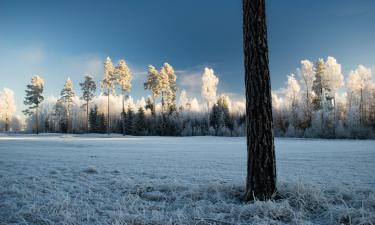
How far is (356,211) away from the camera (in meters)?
4.07

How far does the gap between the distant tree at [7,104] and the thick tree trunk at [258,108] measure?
9998 cm

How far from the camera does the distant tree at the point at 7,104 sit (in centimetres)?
9043

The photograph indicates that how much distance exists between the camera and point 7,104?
301ft

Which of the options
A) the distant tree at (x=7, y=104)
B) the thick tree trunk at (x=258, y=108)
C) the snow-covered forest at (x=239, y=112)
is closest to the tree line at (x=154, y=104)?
the snow-covered forest at (x=239, y=112)

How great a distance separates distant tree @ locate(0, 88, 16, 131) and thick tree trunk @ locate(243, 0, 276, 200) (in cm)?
9998

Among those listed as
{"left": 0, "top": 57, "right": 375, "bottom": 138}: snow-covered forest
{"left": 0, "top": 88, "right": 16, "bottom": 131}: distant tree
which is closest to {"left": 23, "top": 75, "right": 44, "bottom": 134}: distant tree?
{"left": 0, "top": 57, "right": 375, "bottom": 138}: snow-covered forest

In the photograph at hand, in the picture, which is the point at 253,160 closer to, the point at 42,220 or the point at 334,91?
the point at 42,220

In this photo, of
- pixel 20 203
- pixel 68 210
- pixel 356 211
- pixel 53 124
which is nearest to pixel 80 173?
pixel 20 203

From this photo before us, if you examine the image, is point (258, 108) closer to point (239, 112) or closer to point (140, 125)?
point (140, 125)

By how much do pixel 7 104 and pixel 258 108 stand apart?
339 ft

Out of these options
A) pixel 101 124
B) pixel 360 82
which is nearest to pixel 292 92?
pixel 360 82

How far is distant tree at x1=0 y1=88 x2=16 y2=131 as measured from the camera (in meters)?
90.4

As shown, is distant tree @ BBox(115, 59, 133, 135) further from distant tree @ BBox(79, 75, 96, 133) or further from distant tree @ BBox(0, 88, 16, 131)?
distant tree @ BBox(0, 88, 16, 131)

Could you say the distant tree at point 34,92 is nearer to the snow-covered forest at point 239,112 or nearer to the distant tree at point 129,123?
the snow-covered forest at point 239,112
